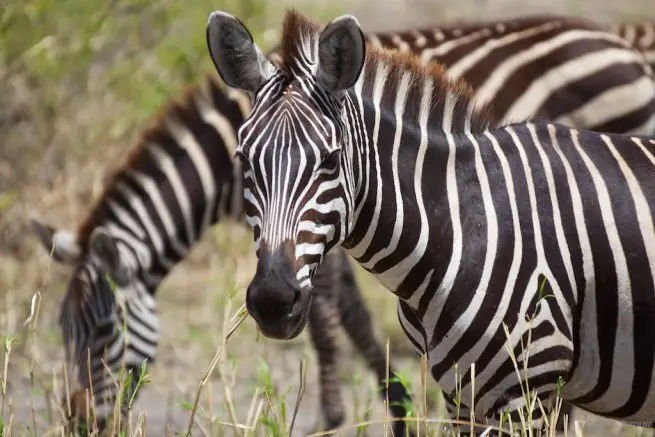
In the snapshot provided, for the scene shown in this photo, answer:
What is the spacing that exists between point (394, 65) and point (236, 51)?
61cm

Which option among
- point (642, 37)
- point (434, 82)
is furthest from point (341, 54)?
point (642, 37)

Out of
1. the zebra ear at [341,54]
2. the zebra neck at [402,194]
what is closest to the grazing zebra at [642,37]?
the zebra neck at [402,194]

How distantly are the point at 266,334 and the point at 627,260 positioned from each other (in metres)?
1.36

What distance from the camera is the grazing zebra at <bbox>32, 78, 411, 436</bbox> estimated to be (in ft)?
19.3

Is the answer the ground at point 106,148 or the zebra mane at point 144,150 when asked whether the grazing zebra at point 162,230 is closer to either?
the zebra mane at point 144,150

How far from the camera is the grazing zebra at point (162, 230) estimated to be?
589 cm

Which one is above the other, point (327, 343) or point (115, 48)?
point (115, 48)

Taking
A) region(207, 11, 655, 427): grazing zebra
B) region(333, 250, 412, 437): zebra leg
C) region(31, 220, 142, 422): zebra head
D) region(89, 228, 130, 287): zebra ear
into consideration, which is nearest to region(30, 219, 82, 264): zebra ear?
region(31, 220, 142, 422): zebra head

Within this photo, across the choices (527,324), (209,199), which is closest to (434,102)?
(527,324)

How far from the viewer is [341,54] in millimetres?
3285

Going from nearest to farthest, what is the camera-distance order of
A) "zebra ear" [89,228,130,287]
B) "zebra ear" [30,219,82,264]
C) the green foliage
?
"zebra ear" [89,228,130,287]
"zebra ear" [30,219,82,264]
the green foliage

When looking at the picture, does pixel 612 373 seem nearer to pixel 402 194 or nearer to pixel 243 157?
pixel 402 194

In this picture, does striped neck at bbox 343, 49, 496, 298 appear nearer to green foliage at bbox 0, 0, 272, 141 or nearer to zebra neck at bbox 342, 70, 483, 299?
zebra neck at bbox 342, 70, 483, 299

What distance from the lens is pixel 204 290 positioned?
9.05 meters
